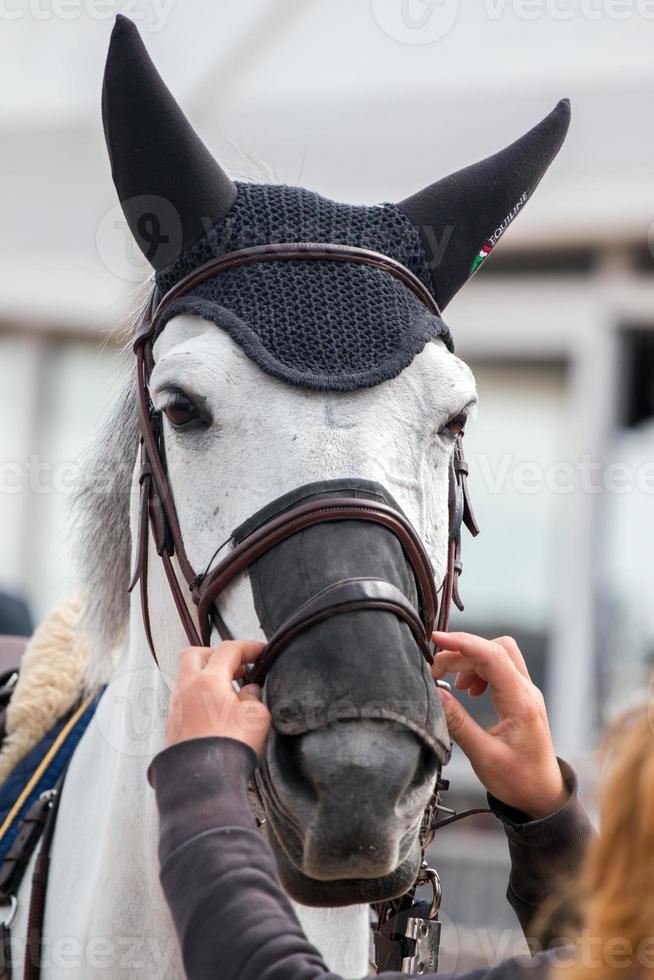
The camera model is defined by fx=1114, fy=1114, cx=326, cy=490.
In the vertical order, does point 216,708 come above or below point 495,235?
below

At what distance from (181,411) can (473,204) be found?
0.76m

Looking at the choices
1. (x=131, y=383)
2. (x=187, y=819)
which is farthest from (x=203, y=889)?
(x=131, y=383)

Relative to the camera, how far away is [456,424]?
2.01m

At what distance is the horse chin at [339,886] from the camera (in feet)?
5.14

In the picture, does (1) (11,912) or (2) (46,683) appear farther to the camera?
(2) (46,683)

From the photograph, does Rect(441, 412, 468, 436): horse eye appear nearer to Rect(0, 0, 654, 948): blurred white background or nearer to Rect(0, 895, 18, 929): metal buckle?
Rect(0, 895, 18, 929): metal buckle

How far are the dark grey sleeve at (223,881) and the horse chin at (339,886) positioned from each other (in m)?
0.15

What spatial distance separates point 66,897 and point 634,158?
22.8ft

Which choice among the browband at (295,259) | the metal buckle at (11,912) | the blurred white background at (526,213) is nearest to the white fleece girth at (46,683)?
the metal buckle at (11,912)
